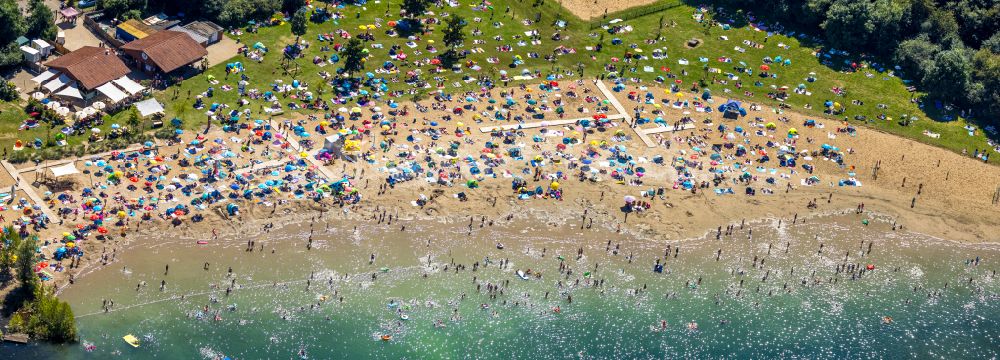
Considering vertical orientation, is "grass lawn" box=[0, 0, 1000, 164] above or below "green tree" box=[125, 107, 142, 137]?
below

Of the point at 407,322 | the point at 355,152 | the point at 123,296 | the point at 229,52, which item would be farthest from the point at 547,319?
the point at 229,52

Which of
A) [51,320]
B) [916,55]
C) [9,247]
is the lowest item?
[51,320]

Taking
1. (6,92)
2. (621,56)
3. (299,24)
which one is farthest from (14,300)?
(621,56)

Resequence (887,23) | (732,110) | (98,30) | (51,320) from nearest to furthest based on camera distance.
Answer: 1. (51,320)
2. (98,30)
3. (732,110)
4. (887,23)

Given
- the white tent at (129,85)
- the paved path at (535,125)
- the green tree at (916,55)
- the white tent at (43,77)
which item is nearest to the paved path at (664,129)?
the paved path at (535,125)

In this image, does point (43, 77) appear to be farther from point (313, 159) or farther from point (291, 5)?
point (291, 5)

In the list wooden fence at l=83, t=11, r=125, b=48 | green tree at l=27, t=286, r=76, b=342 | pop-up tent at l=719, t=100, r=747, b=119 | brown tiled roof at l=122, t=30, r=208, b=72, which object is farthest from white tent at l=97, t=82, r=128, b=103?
pop-up tent at l=719, t=100, r=747, b=119

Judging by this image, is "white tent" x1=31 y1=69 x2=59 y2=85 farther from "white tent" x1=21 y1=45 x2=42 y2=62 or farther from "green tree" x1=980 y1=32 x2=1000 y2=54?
"green tree" x1=980 y1=32 x2=1000 y2=54
